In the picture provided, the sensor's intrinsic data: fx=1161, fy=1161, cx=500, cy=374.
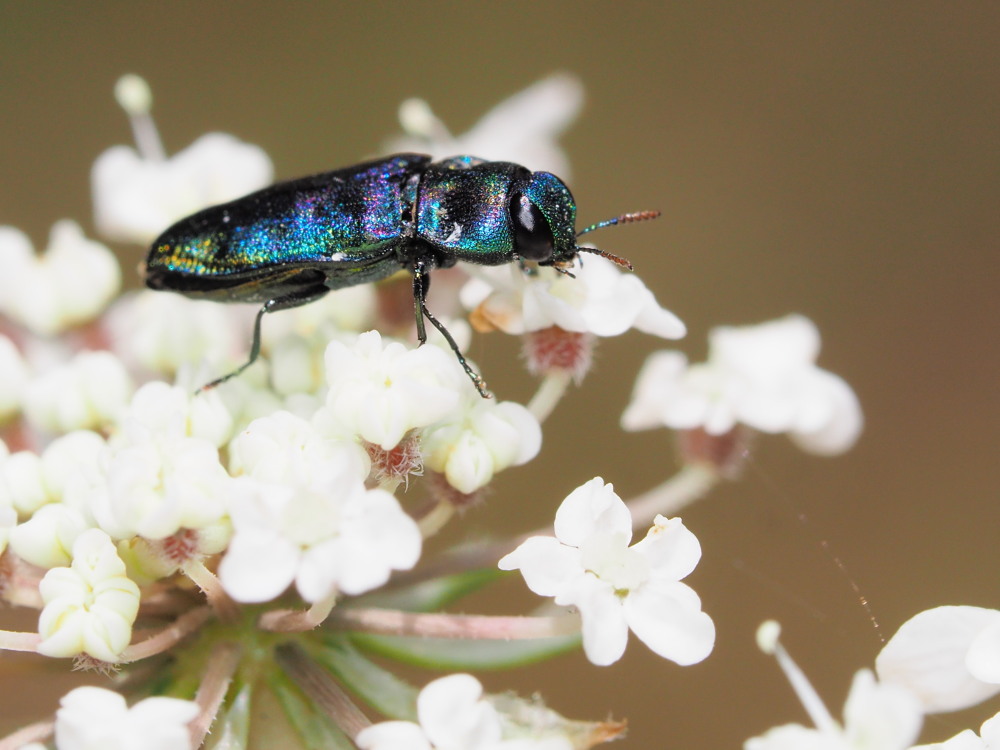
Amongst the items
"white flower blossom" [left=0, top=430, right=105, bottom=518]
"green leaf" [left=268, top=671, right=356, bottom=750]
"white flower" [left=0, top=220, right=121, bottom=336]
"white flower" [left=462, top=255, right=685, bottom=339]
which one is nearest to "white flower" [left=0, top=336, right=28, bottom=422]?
"white flower" [left=0, top=220, right=121, bottom=336]

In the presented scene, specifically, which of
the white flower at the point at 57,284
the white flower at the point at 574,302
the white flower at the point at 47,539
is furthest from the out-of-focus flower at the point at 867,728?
the white flower at the point at 57,284

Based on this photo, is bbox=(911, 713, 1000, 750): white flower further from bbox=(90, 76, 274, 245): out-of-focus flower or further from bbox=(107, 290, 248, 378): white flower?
bbox=(90, 76, 274, 245): out-of-focus flower

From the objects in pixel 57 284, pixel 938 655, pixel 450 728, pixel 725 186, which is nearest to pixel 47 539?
pixel 450 728

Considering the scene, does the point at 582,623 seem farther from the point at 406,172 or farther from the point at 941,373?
the point at 941,373

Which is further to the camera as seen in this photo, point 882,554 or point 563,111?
point 882,554

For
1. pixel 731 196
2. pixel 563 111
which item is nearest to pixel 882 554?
pixel 731 196

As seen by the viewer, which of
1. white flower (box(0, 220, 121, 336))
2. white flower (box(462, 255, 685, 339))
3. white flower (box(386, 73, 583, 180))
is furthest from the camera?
white flower (box(386, 73, 583, 180))

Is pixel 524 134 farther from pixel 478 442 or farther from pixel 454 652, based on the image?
pixel 454 652
